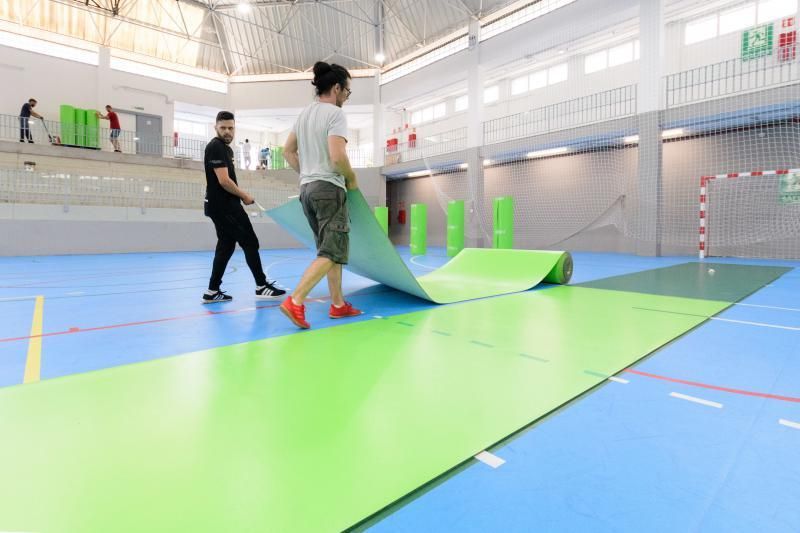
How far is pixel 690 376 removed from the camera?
1.87 metres

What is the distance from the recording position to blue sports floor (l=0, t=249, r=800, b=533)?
98cm

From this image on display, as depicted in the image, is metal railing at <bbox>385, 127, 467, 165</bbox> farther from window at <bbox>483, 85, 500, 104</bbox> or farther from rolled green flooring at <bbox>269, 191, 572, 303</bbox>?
rolled green flooring at <bbox>269, 191, 572, 303</bbox>

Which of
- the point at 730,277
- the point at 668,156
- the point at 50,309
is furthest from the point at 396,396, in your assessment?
the point at 668,156

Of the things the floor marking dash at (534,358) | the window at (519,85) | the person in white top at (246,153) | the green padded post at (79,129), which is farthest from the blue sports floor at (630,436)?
the person in white top at (246,153)

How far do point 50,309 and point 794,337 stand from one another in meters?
5.24

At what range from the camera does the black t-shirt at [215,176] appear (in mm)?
3496

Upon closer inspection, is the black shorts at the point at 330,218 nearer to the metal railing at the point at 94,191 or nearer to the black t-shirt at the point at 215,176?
the black t-shirt at the point at 215,176

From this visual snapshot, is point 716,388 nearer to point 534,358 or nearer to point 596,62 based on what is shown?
point 534,358

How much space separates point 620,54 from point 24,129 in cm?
1848

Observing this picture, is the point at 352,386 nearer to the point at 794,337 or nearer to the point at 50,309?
the point at 794,337

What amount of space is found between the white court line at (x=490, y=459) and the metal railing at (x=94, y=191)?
39.6ft

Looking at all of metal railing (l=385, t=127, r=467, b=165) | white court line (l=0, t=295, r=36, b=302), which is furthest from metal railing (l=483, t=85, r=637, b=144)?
white court line (l=0, t=295, r=36, b=302)

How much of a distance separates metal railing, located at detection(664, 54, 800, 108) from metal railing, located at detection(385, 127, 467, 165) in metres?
7.77

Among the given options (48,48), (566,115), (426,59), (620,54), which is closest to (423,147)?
(426,59)
